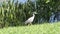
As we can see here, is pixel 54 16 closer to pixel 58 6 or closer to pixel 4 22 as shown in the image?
pixel 58 6

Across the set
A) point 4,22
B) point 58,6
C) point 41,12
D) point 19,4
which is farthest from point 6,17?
point 58,6

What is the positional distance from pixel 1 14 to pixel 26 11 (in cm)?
150

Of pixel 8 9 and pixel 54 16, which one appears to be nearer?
pixel 8 9

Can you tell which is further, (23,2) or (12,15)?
(23,2)

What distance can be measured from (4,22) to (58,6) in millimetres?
3418

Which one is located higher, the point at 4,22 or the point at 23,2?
the point at 23,2

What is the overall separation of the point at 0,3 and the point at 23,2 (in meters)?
1.36

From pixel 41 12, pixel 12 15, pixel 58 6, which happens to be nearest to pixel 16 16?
pixel 12 15

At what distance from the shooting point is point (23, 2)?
46.3 feet

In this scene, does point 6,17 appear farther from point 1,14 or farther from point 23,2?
point 23,2

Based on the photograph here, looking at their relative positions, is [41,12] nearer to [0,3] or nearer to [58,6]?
[58,6]

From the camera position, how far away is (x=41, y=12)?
563 inches

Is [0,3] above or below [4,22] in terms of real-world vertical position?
above

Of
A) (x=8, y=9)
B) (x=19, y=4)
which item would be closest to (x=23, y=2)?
(x=19, y=4)
